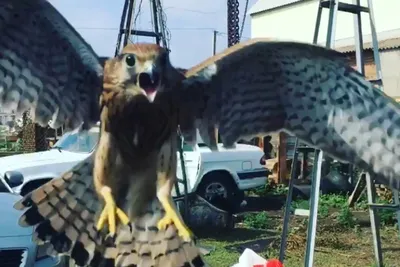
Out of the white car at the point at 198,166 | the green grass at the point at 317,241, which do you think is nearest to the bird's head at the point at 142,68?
the green grass at the point at 317,241

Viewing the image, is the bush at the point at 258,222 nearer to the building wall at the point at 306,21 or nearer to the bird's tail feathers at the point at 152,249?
the building wall at the point at 306,21

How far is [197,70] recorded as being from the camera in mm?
2348

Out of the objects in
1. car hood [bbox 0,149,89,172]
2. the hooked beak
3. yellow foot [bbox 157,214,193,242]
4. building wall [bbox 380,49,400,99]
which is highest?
building wall [bbox 380,49,400,99]

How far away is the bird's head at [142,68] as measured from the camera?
6.78ft

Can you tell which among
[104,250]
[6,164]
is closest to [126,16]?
[104,250]

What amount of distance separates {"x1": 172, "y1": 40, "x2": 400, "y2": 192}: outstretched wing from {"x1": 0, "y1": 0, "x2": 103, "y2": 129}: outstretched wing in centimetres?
36

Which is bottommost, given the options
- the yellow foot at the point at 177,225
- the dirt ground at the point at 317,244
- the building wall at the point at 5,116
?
the dirt ground at the point at 317,244

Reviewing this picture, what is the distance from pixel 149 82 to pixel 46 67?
17.0 inches

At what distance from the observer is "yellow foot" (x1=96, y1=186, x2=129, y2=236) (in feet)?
7.16

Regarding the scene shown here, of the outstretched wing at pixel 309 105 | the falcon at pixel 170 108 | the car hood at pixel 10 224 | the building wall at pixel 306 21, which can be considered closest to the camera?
the falcon at pixel 170 108

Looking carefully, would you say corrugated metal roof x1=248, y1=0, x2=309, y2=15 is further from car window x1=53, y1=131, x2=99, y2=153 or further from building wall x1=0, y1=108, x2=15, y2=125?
building wall x1=0, y1=108, x2=15, y2=125

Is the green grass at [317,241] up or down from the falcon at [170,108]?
down

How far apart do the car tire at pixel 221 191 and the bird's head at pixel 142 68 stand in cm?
730

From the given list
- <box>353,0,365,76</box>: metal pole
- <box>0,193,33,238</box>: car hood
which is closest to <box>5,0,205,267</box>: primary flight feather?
<box>0,193,33,238</box>: car hood
